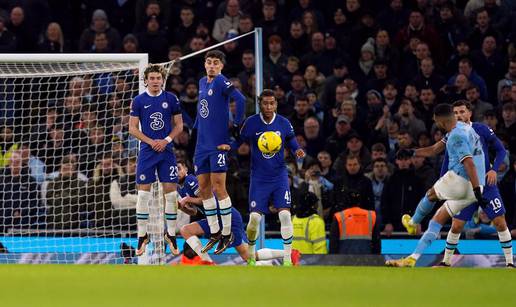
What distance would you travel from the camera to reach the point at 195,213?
13.4m

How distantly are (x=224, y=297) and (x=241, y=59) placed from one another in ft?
31.4

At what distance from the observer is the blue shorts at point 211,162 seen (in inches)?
487

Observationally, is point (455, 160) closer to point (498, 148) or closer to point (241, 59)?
point (498, 148)

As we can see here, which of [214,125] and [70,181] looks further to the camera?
[70,181]

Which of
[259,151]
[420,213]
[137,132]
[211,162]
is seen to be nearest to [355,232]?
[420,213]

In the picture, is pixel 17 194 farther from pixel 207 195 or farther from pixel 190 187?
pixel 207 195

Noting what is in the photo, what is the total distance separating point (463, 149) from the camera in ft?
40.1

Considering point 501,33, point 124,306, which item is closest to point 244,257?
point 124,306

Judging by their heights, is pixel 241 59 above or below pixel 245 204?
above

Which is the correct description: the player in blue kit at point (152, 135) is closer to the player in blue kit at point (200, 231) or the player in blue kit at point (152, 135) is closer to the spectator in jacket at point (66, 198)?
the player in blue kit at point (200, 231)

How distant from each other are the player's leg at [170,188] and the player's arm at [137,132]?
0.84 ft

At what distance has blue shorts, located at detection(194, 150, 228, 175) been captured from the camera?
12367mm

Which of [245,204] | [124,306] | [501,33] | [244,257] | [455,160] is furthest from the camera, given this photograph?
[501,33]

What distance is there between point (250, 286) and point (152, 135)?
3.39 metres
